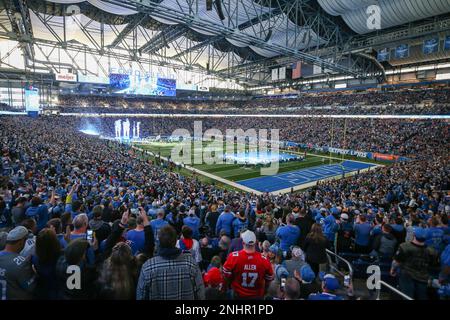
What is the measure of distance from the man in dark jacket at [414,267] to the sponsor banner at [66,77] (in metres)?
50.9

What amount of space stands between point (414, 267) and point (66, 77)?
5145 centimetres

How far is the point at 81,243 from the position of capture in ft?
9.98

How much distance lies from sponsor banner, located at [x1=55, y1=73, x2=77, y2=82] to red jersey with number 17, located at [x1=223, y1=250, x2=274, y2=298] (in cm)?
5018

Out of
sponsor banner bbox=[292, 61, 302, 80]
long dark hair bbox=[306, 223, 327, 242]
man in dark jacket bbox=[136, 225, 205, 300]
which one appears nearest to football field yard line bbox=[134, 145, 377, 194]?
sponsor banner bbox=[292, 61, 302, 80]

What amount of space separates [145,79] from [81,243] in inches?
1870

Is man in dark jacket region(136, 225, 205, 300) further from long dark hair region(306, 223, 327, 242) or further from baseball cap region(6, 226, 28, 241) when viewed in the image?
long dark hair region(306, 223, 327, 242)

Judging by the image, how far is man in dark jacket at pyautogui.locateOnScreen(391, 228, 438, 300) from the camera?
3.98 metres

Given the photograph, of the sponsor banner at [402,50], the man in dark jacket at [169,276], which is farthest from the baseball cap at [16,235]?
the sponsor banner at [402,50]

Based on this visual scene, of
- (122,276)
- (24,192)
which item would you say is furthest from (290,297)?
(24,192)

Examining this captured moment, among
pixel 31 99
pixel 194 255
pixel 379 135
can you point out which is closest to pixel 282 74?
pixel 379 135
